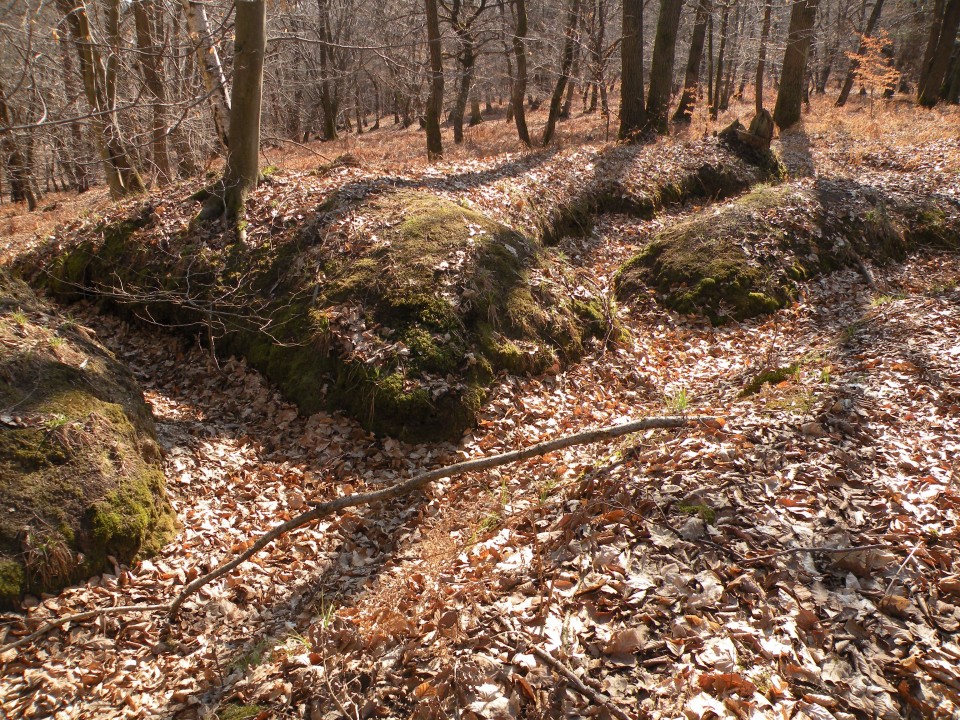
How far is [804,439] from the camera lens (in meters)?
4.52

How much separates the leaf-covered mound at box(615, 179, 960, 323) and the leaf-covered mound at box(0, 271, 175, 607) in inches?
279

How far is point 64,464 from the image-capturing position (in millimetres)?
4246

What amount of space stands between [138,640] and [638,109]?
16.1m

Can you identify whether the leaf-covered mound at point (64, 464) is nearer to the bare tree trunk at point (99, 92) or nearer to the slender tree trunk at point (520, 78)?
the bare tree trunk at point (99, 92)

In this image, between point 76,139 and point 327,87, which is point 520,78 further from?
point 76,139

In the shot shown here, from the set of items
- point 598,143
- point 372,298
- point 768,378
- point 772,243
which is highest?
point 598,143

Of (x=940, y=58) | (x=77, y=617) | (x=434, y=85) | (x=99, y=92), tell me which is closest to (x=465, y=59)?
(x=434, y=85)

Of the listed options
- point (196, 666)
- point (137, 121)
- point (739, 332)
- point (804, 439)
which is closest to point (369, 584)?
point (196, 666)

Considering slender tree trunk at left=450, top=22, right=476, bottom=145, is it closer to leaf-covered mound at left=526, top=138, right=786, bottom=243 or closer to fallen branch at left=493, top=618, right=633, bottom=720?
leaf-covered mound at left=526, top=138, right=786, bottom=243

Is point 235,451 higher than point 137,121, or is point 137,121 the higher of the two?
point 137,121

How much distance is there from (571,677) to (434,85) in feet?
51.1

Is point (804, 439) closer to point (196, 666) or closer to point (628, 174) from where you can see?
point (196, 666)

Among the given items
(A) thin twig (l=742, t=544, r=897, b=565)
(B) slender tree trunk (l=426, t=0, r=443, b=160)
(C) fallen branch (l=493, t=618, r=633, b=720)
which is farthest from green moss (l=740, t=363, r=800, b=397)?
(B) slender tree trunk (l=426, t=0, r=443, b=160)

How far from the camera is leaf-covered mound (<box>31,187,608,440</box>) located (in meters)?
6.13
